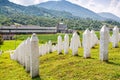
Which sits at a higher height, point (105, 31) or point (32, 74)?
point (105, 31)

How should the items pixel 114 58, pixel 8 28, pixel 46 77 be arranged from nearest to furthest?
pixel 46 77 → pixel 114 58 → pixel 8 28

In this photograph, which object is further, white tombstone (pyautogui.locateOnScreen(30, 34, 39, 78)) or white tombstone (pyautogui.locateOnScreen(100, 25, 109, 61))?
white tombstone (pyautogui.locateOnScreen(30, 34, 39, 78))

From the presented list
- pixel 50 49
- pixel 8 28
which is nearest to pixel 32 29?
pixel 8 28

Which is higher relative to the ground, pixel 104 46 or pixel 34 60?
pixel 104 46

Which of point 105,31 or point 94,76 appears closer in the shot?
point 94,76

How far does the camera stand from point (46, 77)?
16594 millimetres

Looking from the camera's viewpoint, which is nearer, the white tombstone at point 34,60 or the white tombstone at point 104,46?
the white tombstone at point 104,46

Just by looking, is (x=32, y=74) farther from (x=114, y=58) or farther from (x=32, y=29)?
(x=32, y=29)

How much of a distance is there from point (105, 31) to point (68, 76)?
12.9 ft

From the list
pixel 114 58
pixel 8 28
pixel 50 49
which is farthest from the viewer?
pixel 8 28

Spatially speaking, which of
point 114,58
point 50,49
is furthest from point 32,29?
point 114,58

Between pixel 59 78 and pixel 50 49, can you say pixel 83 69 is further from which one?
pixel 50 49

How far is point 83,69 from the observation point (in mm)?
15906

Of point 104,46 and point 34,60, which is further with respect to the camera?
point 34,60
